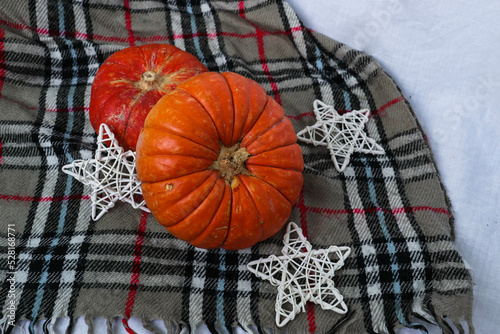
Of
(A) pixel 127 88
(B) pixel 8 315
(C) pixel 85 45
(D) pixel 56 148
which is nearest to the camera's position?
(B) pixel 8 315

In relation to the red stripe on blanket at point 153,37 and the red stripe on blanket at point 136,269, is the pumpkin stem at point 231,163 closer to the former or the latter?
the red stripe on blanket at point 136,269

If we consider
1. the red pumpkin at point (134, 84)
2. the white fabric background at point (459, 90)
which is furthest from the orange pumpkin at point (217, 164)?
the white fabric background at point (459, 90)

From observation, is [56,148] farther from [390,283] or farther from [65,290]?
[390,283]

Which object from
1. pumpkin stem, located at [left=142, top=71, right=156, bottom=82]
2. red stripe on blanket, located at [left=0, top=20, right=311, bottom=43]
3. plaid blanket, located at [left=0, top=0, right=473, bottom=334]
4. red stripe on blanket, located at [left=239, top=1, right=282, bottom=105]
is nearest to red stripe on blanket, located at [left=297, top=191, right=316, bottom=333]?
plaid blanket, located at [left=0, top=0, right=473, bottom=334]

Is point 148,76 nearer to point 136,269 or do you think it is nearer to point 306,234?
point 136,269

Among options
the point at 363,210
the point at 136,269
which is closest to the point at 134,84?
the point at 136,269

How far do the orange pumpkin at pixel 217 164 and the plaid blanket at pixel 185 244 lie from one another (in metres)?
0.18

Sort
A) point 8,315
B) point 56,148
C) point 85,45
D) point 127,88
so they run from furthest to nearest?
point 85,45 → point 56,148 → point 127,88 → point 8,315

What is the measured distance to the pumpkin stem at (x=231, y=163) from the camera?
2.85 ft

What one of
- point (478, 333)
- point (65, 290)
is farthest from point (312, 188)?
point (65, 290)

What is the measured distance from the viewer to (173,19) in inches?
56.6

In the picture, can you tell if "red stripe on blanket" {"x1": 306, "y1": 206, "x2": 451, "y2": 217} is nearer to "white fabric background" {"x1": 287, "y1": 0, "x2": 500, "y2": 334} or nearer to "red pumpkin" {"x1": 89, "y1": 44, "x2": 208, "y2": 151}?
"white fabric background" {"x1": 287, "y1": 0, "x2": 500, "y2": 334}

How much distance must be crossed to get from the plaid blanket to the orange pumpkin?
178 mm

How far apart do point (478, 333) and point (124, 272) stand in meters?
0.95
